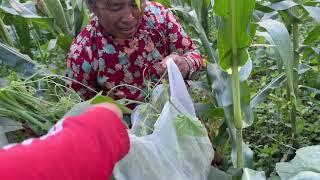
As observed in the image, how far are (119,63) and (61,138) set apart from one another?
88cm

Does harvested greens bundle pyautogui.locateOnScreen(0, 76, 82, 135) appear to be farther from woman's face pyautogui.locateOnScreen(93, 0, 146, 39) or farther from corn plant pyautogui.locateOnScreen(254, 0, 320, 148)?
corn plant pyautogui.locateOnScreen(254, 0, 320, 148)

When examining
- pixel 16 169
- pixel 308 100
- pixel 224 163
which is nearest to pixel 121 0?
pixel 224 163

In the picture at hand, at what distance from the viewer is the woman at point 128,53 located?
5.32ft

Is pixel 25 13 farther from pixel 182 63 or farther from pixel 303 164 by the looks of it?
pixel 303 164

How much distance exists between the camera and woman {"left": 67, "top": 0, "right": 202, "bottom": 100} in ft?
5.32

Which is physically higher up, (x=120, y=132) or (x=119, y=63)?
(x=120, y=132)

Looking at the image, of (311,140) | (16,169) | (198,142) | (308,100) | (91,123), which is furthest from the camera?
(308,100)

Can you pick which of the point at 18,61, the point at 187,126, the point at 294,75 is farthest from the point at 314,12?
the point at 18,61

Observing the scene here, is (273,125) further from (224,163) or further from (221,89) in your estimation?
(221,89)

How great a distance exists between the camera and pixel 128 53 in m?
1.63

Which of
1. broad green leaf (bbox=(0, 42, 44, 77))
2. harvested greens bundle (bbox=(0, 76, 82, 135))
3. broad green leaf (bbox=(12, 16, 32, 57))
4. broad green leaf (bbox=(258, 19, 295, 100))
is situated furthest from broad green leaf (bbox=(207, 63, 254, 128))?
broad green leaf (bbox=(12, 16, 32, 57))

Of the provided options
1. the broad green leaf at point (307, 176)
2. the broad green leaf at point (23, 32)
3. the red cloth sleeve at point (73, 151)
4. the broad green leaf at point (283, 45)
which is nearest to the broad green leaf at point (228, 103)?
the broad green leaf at point (283, 45)

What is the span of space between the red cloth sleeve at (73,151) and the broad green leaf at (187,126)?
18 cm

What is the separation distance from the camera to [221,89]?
1370 mm
